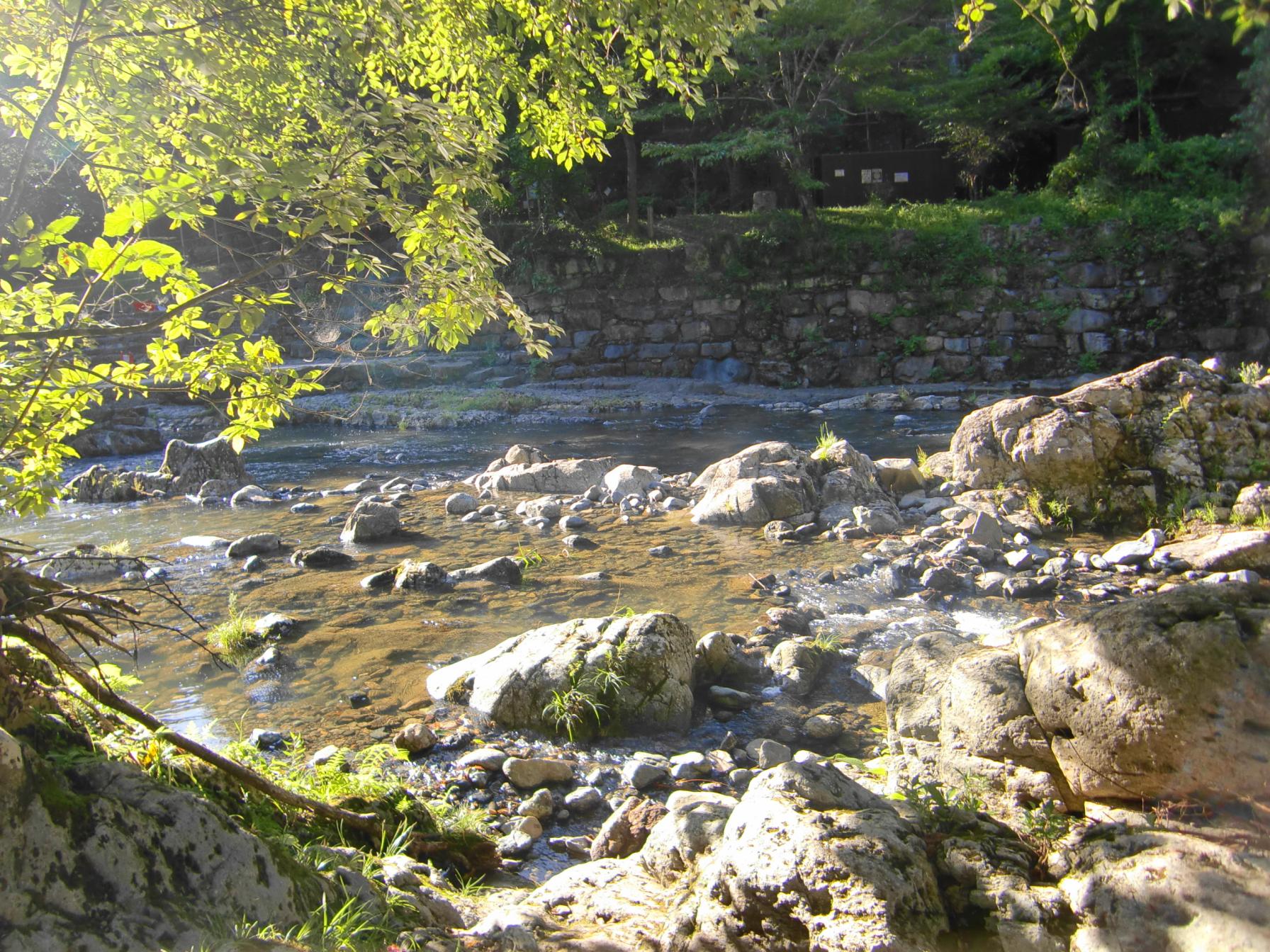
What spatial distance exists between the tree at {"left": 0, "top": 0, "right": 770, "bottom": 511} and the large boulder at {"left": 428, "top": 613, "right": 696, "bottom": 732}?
6.29 feet

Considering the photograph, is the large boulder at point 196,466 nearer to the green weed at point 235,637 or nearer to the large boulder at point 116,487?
the large boulder at point 116,487

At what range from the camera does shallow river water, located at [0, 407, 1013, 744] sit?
16.8ft

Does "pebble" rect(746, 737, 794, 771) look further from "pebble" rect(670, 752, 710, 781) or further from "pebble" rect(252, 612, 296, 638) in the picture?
"pebble" rect(252, 612, 296, 638)

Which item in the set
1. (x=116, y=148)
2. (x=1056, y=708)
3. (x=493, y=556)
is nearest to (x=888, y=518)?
(x=493, y=556)

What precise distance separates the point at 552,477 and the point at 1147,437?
20.0ft

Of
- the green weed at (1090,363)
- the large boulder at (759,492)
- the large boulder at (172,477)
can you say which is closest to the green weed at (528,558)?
the large boulder at (759,492)

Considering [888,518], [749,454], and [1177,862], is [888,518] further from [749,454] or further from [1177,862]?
[1177,862]

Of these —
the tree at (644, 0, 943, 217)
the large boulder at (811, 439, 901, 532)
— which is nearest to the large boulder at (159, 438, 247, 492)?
the large boulder at (811, 439, 901, 532)

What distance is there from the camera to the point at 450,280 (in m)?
2.93

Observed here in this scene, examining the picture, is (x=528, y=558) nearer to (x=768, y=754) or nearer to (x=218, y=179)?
(x=768, y=754)

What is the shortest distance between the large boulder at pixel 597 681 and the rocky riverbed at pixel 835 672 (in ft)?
0.06

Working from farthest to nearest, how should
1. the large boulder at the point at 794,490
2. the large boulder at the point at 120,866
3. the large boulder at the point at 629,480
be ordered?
the large boulder at the point at 629,480
the large boulder at the point at 794,490
the large boulder at the point at 120,866

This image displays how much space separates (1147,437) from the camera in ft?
25.3

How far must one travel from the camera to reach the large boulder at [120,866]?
1824mm
